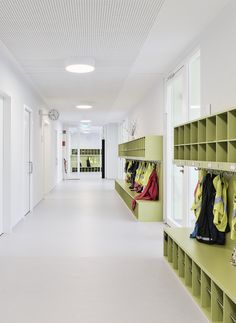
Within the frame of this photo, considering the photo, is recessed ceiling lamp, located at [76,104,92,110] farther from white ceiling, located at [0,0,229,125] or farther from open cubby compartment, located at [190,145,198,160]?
open cubby compartment, located at [190,145,198,160]

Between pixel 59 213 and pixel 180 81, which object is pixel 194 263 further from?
pixel 59 213

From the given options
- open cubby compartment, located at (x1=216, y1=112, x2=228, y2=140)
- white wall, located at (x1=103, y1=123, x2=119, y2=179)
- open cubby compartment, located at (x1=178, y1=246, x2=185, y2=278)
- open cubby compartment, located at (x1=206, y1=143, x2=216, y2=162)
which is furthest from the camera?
white wall, located at (x1=103, y1=123, x2=119, y2=179)

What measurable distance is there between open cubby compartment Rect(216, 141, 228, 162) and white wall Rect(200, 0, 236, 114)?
19.2 inches

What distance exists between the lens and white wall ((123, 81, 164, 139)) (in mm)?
7546

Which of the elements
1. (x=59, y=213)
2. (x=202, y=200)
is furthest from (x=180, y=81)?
(x=59, y=213)

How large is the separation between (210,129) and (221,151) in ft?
1.10

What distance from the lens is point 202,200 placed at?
3922 millimetres

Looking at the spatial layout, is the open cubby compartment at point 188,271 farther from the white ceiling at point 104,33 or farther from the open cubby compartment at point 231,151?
the white ceiling at point 104,33

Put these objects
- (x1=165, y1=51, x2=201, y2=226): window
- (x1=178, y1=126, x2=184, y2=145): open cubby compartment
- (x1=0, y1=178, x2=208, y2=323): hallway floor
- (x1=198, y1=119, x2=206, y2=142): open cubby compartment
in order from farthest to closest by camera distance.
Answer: (x1=165, y1=51, x2=201, y2=226): window
(x1=178, y1=126, x2=184, y2=145): open cubby compartment
(x1=198, y1=119, x2=206, y2=142): open cubby compartment
(x1=0, y1=178, x2=208, y2=323): hallway floor

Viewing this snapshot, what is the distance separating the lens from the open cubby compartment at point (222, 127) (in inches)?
135

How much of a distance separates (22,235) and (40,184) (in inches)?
169

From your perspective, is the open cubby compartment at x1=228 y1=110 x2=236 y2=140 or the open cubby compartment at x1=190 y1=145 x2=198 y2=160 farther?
the open cubby compartment at x1=190 y1=145 x2=198 y2=160

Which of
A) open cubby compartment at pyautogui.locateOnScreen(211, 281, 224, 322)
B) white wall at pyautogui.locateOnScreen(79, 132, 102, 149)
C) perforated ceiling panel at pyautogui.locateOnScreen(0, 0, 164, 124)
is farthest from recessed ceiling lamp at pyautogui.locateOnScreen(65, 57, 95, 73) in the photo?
white wall at pyautogui.locateOnScreen(79, 132, 102, 149)

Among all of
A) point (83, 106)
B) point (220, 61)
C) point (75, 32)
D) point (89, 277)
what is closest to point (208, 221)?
point (89, 277)
